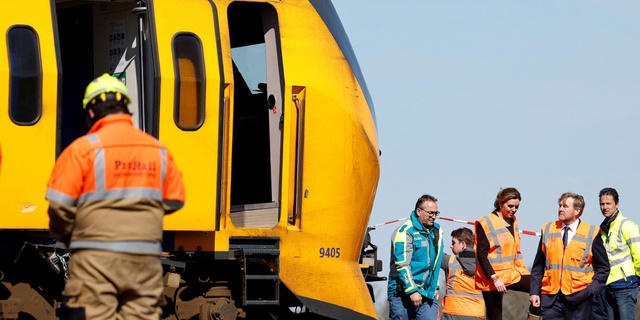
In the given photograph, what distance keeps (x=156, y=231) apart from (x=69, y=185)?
0.51 meters

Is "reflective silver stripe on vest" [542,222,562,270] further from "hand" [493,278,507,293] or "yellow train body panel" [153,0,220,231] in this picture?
"yellow train body panel" [153,0,220,231]

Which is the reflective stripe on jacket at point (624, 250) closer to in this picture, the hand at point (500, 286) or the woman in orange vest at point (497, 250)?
the woman in orange vest at point (497, 250)

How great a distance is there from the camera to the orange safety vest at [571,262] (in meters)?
7.22

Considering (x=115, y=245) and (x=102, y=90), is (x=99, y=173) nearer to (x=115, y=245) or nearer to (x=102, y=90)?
(x=115, y=245)

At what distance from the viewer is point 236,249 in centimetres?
714

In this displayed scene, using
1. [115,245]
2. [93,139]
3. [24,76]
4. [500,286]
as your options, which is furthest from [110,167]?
[500,286]

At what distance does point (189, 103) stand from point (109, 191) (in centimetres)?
277

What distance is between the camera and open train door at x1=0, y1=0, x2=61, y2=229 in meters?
6.16

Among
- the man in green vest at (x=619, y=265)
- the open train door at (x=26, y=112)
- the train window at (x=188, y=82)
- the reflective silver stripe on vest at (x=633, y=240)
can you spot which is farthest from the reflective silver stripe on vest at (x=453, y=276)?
the open train door at (x=26, y=112)

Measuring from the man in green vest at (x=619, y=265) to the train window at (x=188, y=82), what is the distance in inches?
193

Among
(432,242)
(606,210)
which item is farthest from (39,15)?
(606,210)

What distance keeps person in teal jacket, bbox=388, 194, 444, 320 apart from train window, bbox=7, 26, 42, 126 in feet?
12.1

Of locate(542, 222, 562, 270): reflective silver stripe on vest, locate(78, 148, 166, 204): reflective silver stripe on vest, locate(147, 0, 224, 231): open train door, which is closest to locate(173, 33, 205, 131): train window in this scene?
locate(147, 0, 224, 231): open train door

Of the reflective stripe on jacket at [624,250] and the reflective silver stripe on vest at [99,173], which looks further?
the reflective stripe on jacket at [624,250]
